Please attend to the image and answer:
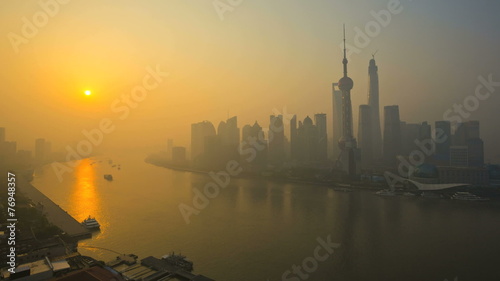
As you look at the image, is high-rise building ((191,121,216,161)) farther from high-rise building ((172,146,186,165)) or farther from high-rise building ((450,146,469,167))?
high-rise building ((450,146,469,167))

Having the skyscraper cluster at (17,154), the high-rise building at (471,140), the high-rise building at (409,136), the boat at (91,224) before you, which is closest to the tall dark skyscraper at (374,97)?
the high-rise building at (409,136)

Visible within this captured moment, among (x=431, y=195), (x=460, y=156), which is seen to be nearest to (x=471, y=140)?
(x=460, y=156)

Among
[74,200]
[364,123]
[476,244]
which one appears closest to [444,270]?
[476,244]

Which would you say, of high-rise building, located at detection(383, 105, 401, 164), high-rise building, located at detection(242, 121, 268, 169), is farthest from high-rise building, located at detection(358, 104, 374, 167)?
high-rise building, located at detection(242, 121, 268, 169)

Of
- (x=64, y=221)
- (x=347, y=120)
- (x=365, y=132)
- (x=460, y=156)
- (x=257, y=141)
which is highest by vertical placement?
(x=347, y=120)

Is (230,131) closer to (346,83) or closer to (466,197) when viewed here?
(346,83)
